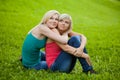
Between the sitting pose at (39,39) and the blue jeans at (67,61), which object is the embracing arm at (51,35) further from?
the blue jeans at (67,61)

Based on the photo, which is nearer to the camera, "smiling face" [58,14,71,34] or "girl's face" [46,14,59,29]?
"girl's face" [46,14,59,29]

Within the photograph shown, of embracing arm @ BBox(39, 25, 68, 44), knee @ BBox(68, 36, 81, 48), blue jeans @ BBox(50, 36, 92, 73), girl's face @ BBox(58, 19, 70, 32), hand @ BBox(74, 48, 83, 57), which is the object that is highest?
girl's face @ BBox(58, 19, 70, 32)

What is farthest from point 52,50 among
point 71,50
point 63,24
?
point 63,24

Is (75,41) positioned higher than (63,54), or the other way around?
(75,41)

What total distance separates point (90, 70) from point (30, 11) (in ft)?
71.8

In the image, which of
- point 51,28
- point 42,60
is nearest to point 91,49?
point 42,60

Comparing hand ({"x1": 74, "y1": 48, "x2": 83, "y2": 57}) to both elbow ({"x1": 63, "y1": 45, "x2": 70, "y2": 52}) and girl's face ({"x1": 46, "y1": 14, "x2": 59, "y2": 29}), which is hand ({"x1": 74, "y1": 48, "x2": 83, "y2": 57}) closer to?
elbow ({"x1": 63, "y1": 45, "x2": 70, "y2": 52})

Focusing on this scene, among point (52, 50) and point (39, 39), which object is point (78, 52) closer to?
point (52, 50)

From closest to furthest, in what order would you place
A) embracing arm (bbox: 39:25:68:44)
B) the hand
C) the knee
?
the hand
embracing arm (bbox: 39:25:68:44)
the knee

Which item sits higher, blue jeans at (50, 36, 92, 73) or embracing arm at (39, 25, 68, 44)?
embracing arm at (39, 25, 68, 44)

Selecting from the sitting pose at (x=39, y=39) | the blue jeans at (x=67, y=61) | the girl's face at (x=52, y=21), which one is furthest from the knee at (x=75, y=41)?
the girl's face at (x=52, y=21)

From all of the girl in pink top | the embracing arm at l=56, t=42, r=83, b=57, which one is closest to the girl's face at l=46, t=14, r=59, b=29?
the girl in pink top

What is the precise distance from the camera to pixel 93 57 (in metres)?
12.1

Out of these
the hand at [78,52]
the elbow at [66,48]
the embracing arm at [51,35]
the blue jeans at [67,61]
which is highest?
the embracing arm at [51,35]
